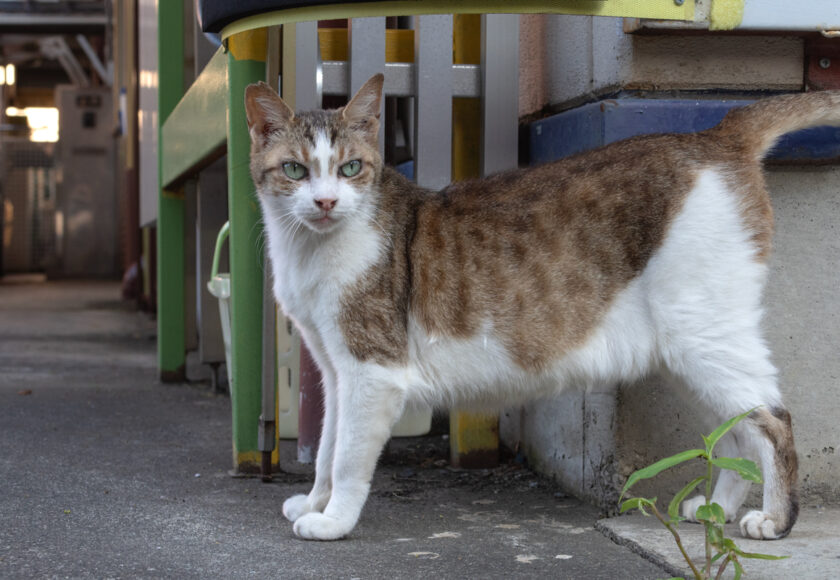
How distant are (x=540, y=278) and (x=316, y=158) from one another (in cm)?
61

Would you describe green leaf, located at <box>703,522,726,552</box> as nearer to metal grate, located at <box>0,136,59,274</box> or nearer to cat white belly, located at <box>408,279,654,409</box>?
cat white belly, located at <box>408,279,654,409</box>

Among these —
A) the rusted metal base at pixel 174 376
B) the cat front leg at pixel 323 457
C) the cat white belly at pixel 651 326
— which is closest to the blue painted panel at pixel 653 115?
the cat white belly at pixel 651 326

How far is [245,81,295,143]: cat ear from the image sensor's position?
239 cm

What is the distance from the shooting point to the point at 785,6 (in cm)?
243

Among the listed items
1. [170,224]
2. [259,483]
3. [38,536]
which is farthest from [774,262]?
[170,224]

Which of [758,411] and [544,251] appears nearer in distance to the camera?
[758,411]

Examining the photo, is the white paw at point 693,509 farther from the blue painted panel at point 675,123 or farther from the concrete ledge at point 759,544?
the blue painted panel at point 675,123

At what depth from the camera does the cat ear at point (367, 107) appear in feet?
7.89

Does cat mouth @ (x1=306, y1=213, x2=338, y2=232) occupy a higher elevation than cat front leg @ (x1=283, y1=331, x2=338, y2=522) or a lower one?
higher

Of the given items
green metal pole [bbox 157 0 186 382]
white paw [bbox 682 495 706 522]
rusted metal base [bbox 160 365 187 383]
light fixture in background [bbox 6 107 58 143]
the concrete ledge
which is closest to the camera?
the concrete ledge

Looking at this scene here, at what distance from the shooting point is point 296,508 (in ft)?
8.18

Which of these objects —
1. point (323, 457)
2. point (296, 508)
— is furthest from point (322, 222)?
point (296, 508)

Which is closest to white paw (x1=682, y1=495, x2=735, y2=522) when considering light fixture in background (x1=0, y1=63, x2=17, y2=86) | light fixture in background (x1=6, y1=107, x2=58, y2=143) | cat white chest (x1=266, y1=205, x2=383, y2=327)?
cat white chest (x1=266, y1=205, x2=383, y2=327)

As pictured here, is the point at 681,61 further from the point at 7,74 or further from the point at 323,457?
the point at 7,74
